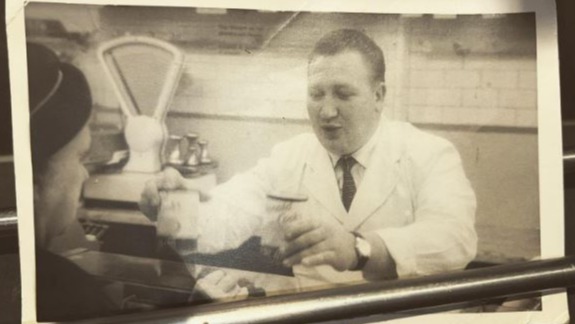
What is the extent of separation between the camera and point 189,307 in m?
0.34

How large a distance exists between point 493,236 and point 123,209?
0.19m

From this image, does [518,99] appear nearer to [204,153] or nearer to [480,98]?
[480,98]

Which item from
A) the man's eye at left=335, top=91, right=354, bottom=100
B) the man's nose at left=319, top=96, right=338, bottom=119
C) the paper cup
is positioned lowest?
the paper cup

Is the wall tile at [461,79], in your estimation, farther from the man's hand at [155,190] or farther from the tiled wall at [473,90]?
the man's hand at [155,190]

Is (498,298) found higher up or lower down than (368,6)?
lower down

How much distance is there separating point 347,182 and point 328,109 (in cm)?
4

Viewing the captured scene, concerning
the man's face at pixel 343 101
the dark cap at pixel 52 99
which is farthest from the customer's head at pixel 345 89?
the dark cap at pixel 52 99

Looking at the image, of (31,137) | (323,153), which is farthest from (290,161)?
(31,137)

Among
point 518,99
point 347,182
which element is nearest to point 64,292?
point 347,182

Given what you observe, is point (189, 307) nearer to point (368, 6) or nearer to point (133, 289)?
point (133, 289)

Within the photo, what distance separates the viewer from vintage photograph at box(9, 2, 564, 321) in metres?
0.33

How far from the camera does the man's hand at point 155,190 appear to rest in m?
0.34

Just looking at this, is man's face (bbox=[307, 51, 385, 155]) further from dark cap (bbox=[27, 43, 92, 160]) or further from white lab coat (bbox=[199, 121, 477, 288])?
dark cap (bbox=[27, 43, 92, 160])

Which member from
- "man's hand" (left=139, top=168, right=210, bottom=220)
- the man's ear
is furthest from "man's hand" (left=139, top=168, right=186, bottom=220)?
the man's ear
